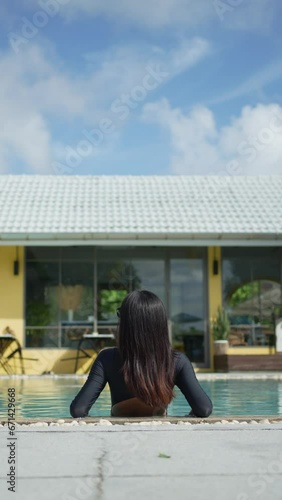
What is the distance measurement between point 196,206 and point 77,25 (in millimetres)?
4837

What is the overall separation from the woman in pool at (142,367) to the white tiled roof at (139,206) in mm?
10897

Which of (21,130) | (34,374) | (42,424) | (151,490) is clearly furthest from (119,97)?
(151,490)

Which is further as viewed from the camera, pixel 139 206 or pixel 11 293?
pixel 139 206

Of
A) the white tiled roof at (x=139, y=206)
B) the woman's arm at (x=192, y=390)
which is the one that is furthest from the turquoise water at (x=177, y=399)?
the white tiled roof at (x=139, y=206)

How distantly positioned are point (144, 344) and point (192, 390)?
442 millimetres

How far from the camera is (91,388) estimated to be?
4258mm

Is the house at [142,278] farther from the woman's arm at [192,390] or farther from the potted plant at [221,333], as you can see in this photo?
the woman's arm at [192,390]

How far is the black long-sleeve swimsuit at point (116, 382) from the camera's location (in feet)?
13.9

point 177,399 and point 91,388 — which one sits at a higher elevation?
point 91,388

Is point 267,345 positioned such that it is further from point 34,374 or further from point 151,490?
point 151,490

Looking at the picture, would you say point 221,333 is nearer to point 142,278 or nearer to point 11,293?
point 142,278

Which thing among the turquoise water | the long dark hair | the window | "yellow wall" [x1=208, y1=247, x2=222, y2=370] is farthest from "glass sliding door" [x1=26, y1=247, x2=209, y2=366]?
the long dark hair

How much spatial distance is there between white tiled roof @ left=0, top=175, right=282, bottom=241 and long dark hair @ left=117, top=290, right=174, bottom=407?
36.2 feet

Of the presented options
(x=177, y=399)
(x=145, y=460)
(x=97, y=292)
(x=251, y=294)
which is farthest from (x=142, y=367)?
(x=251, y=294)
